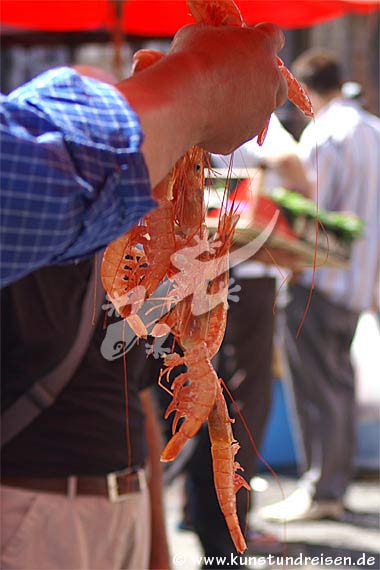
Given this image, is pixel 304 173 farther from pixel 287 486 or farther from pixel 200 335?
pixel 200 335

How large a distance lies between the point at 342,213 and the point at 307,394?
0.85 metres

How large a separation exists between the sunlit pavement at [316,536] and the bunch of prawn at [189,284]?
2.44 metres

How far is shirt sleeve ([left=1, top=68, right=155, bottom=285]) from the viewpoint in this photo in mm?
721

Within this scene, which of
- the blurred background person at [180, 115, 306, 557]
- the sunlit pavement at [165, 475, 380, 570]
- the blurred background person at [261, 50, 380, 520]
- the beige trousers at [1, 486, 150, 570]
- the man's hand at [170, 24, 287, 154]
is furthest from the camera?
the blurred background person at [261, 50, 380, 520]

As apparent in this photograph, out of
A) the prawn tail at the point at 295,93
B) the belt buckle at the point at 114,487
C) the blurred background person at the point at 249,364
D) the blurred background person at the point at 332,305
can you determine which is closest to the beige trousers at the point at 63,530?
the belt buckle at the point at 114,487

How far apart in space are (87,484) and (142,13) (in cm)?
286

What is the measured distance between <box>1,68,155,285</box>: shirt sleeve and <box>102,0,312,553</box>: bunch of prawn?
0.14 metres

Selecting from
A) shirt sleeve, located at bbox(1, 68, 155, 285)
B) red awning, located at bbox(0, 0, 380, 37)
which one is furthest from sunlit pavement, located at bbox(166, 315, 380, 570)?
shirt sleeve, located at bbox(1, 68, 155, 285)

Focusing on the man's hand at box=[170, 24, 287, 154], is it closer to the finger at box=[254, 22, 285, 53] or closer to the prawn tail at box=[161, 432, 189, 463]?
the finger at box=[254, 22, 285, 53]

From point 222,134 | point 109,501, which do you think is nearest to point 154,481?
point 109,501

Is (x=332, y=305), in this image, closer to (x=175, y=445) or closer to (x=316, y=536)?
(x=316, y=536)

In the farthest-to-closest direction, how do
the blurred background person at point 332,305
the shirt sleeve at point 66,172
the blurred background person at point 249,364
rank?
the blurred background person at point 332,305
the blurred background person at point 249,364
the shirt sleeve at point 66,172

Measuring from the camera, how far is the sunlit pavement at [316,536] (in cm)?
366

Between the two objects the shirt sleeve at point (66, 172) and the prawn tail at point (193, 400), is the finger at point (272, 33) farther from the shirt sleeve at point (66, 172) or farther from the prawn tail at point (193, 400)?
the prawn tail at point (193, 400)
